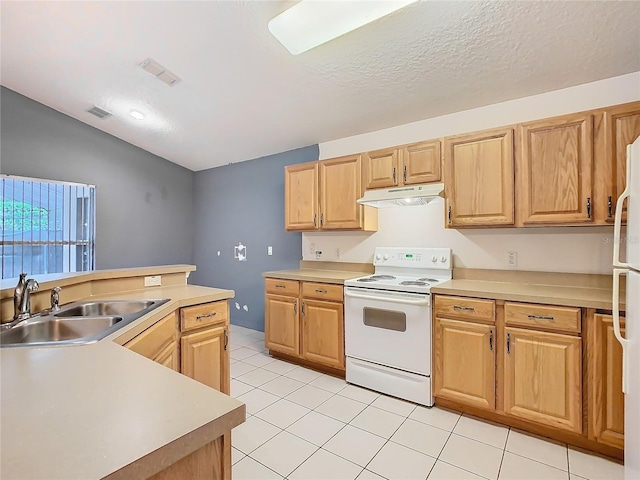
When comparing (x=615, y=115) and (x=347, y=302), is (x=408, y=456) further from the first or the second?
(x=615, y=115)

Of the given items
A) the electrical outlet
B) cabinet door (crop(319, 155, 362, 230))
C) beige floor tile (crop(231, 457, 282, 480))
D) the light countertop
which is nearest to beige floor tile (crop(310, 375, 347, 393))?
beige floor tile (crop(231, 457, 282, 480))

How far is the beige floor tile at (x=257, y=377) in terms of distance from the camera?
284 cm

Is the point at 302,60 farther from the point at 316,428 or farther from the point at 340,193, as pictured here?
the point at 316,428

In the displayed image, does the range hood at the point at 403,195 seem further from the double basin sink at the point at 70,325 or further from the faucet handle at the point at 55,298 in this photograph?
the faucet handle at the point at 55,298

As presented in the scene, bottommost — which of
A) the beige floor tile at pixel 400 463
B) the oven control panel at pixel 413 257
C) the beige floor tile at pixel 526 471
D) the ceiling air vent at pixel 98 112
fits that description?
the beige floor tile at pixel 400 463

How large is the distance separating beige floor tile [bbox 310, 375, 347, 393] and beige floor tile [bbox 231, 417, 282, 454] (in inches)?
26.9

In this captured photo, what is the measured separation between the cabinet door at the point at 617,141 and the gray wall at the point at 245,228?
2596 mm

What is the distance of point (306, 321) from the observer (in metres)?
3.08

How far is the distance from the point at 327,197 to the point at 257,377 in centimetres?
184

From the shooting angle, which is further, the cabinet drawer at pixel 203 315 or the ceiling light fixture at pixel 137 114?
the ceiling light fixture at pixel 137 114

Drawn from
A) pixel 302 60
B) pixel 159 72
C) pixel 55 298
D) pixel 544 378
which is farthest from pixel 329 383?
pixel 159 72

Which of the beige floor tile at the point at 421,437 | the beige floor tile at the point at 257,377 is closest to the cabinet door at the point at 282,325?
the beige floor tile at the point at 257,377

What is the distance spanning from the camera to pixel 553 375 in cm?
193

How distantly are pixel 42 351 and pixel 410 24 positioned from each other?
2.44 metres
